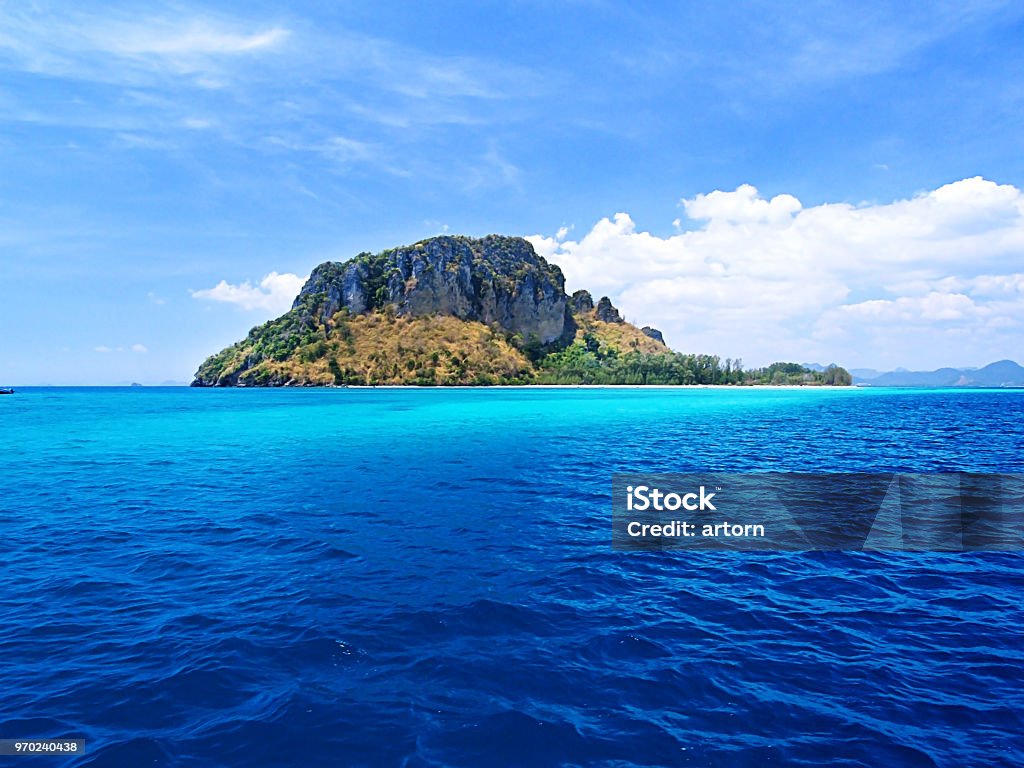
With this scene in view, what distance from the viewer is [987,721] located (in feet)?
30.2

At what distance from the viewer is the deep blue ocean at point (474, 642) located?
28.4 ft

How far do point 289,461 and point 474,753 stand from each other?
3659cm

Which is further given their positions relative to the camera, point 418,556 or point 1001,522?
point 1001,522

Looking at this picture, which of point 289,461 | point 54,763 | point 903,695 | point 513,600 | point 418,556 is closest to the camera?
point 54,763

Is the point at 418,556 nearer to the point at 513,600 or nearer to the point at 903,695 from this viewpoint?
the point at 513,600

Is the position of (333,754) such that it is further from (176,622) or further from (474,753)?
(176,622)

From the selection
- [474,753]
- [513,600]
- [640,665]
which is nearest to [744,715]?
[640,665]

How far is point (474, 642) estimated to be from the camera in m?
11.8

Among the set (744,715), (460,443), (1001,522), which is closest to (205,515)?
(744,715)

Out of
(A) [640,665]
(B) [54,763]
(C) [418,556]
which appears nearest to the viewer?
(B) [54,763]

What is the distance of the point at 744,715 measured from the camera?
30.4 ft

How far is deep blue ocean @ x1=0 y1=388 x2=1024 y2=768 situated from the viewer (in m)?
8.66

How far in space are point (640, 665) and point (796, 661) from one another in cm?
333

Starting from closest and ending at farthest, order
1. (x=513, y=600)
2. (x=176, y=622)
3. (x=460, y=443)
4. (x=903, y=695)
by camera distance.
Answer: (x=903, y=695) < (x=176, y=622) < (x=513, y=600) < (x=460, y=443)
